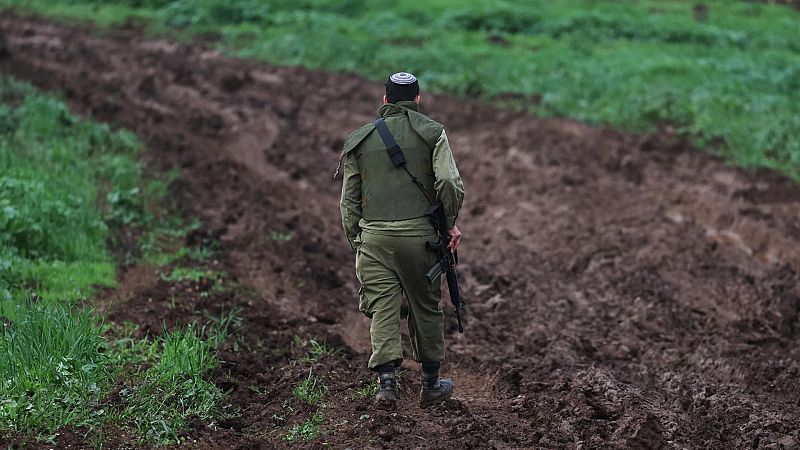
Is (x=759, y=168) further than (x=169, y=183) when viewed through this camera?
Yes

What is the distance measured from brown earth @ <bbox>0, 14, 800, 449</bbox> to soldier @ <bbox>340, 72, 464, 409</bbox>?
18.9 inches

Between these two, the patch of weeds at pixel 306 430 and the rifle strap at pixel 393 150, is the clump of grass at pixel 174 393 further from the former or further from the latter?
the rifle strap at pixel 393 150

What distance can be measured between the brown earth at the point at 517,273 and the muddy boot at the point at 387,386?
3.9 inches

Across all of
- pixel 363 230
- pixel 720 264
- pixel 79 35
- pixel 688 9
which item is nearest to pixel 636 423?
pixel 363 230

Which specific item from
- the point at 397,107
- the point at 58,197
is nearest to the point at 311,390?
the point at 397,107

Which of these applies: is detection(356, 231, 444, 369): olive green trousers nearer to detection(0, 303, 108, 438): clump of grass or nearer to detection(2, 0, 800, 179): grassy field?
detection(0, 303, 108, 438): clump of grass

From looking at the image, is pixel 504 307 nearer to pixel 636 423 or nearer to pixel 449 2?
pixel 636 423

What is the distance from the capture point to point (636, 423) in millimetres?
5543

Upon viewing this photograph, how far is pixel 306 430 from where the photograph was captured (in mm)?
5484

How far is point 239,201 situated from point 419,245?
535 cm

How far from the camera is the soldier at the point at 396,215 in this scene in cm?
567

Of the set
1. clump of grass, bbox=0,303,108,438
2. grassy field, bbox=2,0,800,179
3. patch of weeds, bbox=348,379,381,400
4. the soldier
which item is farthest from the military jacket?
grassy field, bbox=2,0,800,179

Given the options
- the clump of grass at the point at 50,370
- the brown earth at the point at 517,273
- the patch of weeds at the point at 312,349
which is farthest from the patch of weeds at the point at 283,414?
the clump of grass at the point at 50,370

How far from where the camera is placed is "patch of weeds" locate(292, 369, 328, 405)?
19.5 feet
